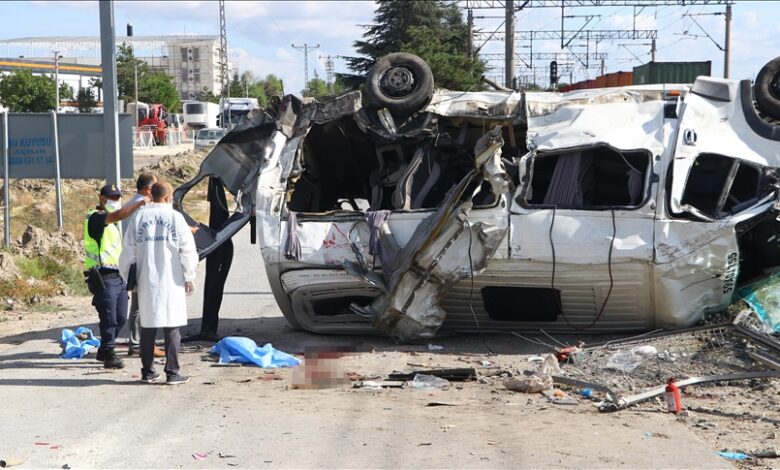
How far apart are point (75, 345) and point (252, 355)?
5.33 feet

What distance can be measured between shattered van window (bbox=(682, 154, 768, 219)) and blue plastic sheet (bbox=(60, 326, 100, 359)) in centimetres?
531

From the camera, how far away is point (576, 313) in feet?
29.2

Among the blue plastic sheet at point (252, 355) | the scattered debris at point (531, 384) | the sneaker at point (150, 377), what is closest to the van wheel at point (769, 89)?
the scattered debris at point (531, 384)

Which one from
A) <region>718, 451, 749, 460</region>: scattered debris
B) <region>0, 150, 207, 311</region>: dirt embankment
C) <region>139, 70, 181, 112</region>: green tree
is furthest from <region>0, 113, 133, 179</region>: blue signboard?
<region>139, 70, 181, 112</region>: green tree

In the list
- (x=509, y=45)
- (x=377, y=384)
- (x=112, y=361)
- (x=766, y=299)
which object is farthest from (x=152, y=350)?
(x=509, y=45)

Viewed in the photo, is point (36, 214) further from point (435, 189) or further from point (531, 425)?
point (531, 425)

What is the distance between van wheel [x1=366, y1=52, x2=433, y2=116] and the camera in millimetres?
9289

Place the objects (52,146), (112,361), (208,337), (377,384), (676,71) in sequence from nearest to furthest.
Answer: (377,384) < (112,361) < (208,337) < (52,146) < (676,71)

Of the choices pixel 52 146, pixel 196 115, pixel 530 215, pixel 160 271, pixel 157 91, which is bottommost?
pixel 160 271

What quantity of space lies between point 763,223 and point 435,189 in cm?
299

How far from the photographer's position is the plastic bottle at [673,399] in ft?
21.7

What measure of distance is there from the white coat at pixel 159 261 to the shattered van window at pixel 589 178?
295 cm

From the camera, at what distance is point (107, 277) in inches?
332

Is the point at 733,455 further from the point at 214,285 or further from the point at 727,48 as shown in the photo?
the point at 727,48
